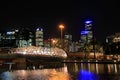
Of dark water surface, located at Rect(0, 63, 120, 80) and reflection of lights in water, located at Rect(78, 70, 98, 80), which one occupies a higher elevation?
dark water surface, located at Rect(0, 63, 120, 80)

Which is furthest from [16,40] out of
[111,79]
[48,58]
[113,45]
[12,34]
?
[111,79]

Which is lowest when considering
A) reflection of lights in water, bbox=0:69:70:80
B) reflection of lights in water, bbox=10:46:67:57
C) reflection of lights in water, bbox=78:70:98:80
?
reflection of lights in water, bbox=78:70:98:80

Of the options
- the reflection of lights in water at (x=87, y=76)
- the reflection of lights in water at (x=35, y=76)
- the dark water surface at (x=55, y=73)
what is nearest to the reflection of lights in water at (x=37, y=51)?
the dark water surface at (x=55, y=73)

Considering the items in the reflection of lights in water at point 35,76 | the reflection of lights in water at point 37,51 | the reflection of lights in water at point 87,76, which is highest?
the reflection of lights in water at point 37,51

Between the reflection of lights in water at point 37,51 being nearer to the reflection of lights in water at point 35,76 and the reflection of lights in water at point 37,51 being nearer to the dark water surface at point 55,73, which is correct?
the dark water surface at point 55,73

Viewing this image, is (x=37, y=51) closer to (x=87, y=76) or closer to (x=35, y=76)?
(x=35, y=76)

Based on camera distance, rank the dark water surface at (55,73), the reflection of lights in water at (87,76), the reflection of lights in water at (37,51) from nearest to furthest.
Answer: the reflection of lights in water at (87,76) → the dark water surface at (55,73) → the reflection of lights in water at (37,51)

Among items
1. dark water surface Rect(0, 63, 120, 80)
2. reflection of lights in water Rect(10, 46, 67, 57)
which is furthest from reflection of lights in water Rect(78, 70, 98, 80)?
reflection of lights in water Rect(10, 46, 67, 57)

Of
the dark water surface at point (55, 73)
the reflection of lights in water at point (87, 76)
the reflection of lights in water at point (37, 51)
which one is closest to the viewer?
the reflection of lights in water at point (87, 76)

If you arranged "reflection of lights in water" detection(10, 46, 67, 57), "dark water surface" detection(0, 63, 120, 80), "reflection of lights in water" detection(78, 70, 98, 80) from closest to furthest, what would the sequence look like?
"reflection of lights in water" detection(78, 70, 98, 80) < "dark water surface" detection(0, 63, 120, 80) < "reflection of lights in water" detection(10, 46, 67, 57)

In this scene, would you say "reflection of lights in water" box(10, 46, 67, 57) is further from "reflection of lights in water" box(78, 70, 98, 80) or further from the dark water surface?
"reflection of lights in water" box(78, 70, 98, 80)

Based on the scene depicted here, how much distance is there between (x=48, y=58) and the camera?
104562 millimetres

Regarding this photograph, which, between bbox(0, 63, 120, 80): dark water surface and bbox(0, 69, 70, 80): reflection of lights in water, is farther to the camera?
bbox(0, 63, 120, 80): dark water surface

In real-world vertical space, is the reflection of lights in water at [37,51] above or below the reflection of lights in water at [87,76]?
above
